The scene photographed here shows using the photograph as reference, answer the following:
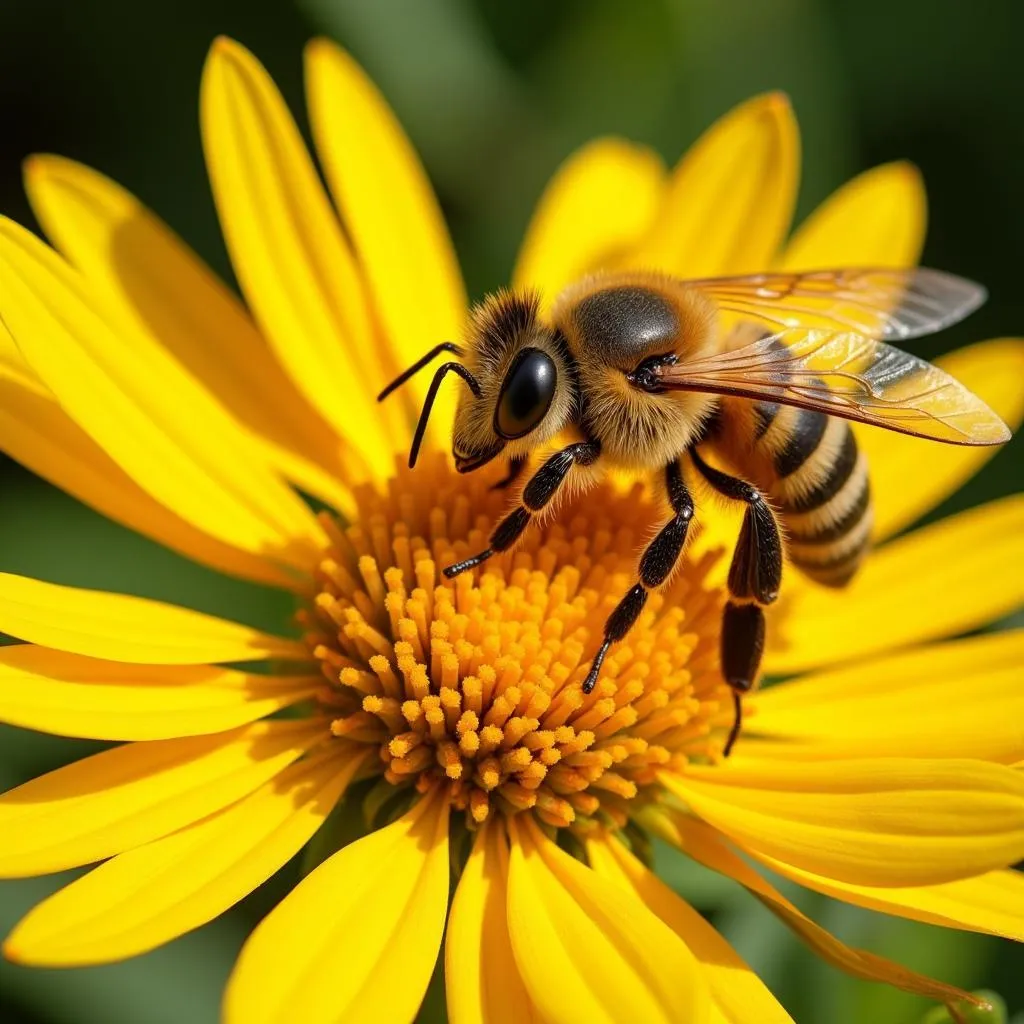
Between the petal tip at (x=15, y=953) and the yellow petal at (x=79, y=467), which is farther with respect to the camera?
the yellow petal at (x=79, y=467)

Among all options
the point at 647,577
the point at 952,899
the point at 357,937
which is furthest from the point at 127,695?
the point at 952,899

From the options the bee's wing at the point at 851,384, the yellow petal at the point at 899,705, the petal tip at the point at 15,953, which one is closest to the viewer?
the petal tip at the point at 15,953

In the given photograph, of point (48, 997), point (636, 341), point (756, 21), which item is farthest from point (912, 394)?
point (48, 997)

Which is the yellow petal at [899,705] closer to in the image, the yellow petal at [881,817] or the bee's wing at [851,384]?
the yellow petal at [881,817]

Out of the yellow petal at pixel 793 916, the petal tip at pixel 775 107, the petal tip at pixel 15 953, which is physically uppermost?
the petal tip at pixel 775 107

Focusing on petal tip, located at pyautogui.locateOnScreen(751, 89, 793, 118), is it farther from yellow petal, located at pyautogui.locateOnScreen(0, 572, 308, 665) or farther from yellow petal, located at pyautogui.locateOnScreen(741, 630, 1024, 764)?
yellow petal, located at pyautogui.locateOnScreen(0, 572, 308, 665)

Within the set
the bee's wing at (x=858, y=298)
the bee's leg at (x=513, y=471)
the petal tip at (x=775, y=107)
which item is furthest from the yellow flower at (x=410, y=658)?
the bee's wing at (x=858, y=298)

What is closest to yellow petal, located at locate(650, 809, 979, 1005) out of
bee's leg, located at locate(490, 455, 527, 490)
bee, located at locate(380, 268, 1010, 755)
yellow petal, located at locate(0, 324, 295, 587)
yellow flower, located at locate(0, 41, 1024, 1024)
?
yellow flower, located at locate(0, 41, 1024, 1024)

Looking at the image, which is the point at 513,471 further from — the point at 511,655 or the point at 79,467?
the point at 79,467
